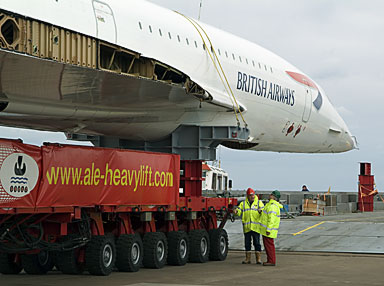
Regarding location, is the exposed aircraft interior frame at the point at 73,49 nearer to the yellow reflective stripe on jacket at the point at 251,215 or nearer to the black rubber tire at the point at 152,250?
the black rubber tire at the point at 152,250

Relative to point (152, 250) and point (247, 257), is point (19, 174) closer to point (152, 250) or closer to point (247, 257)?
point (152, 250)

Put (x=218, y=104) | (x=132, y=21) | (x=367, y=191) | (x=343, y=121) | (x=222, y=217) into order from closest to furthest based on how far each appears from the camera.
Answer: (x=132, y=21), (x=218, y=104), (x=222, y=217), (x=343, y=121), (x=367, y=191)

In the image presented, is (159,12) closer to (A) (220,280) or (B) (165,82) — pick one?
(B) (165,82)

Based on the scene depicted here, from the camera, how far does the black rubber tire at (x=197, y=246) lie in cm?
1789

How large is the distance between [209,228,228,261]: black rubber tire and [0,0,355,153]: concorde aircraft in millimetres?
2806

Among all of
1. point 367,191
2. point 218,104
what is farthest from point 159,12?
point 367,191

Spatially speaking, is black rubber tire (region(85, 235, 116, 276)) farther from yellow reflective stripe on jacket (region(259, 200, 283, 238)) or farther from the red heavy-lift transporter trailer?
yellow reflective stripe on jacket (region(259, 200, 283, 238))

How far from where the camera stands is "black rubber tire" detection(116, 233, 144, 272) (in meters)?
15.1

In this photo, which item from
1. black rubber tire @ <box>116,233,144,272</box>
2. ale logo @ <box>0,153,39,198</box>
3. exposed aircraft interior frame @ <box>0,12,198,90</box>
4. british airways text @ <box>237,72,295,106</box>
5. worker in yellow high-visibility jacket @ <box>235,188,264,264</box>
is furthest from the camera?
british airways text @ <box>237,72,295,106</box>

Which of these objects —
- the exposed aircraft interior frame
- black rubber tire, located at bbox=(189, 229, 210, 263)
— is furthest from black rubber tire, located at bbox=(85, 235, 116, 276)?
black rubber tire, located at bbox=(189, 229, 210, 263)

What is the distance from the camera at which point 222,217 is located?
19938 mm

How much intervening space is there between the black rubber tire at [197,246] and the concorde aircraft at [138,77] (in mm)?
2729

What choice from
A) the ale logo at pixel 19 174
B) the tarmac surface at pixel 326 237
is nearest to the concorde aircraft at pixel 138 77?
the ale logo at pixel 19 174

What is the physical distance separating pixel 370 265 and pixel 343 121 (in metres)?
10.3
